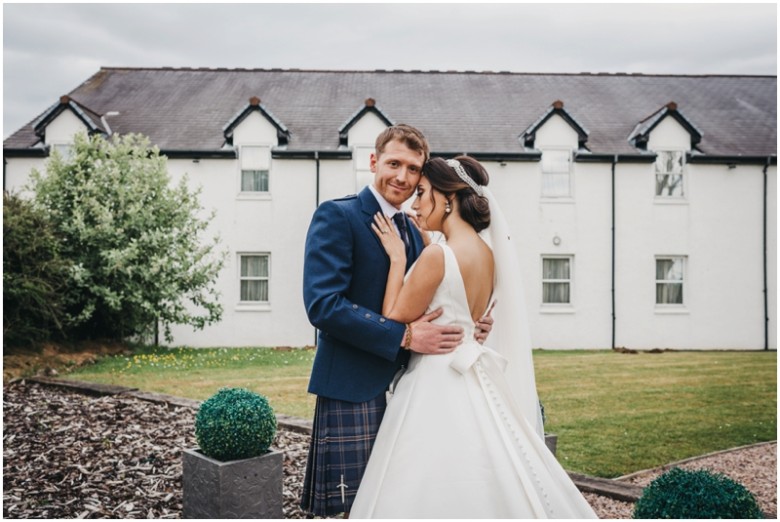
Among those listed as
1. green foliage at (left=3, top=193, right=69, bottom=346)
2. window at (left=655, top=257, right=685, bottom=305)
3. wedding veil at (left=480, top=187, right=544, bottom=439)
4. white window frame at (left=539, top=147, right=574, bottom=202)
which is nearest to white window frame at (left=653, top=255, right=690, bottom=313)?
window at (left=655, top=257, right=685, bottom=305)

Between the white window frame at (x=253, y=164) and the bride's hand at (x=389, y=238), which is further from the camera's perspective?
the white window frame at (x=253, y=164)

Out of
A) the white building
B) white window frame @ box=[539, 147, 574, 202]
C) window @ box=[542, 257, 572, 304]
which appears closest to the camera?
the white building

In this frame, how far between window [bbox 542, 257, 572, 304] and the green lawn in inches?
113

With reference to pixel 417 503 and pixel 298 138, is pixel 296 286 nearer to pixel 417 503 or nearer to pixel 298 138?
pixel 298 138

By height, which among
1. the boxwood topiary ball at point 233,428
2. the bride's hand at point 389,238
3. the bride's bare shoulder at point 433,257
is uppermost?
the bride's hand at point 389,238

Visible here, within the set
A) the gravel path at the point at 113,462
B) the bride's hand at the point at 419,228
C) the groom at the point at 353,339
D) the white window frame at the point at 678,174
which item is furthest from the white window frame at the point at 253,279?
the groom at the point at 353,339

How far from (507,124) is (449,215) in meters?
18.6

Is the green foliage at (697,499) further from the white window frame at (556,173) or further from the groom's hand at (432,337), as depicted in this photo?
the white window frame at (556,173)

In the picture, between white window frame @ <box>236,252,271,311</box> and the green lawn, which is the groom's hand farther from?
white window frame @ <box>236,252,271,311</box>

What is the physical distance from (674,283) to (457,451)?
1974 centimetres

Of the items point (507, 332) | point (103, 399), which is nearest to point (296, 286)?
point (103, 399)

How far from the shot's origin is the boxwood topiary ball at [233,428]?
4926 millimetres

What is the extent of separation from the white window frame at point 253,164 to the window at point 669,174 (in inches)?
487

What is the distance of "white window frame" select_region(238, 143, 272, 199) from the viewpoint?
66.4 ft
